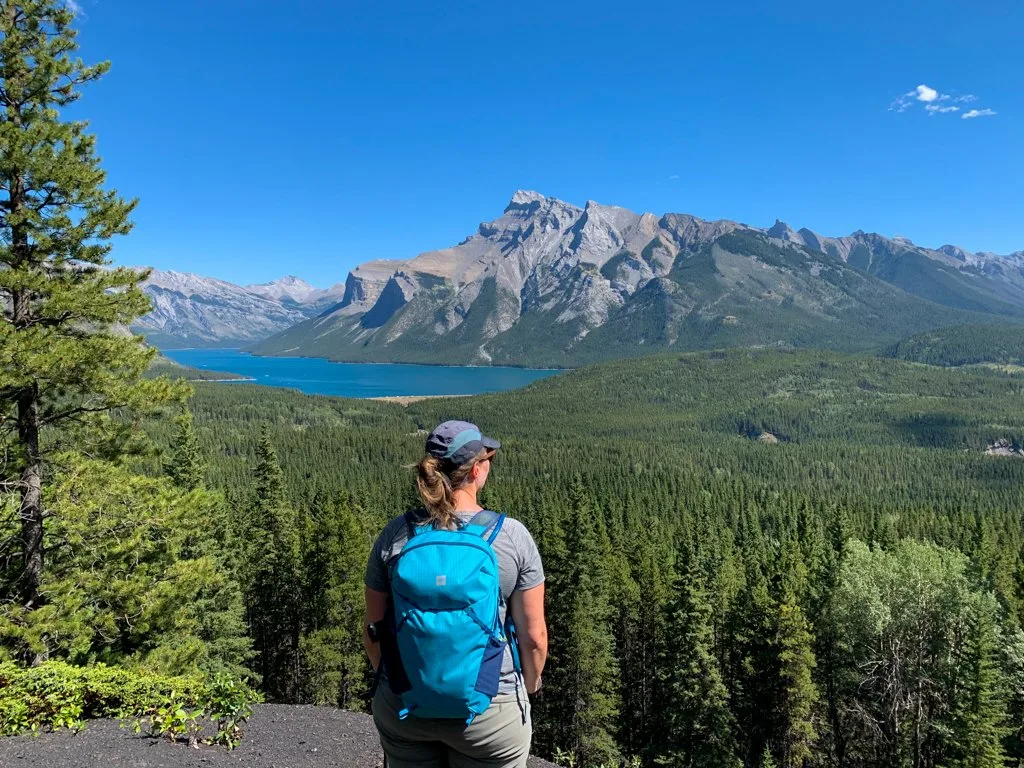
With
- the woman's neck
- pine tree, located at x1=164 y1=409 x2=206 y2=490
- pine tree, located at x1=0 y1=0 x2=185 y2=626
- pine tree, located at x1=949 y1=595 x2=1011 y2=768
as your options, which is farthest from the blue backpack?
pine tree, located at x1=949 y1=595 x2=1011 y2=768

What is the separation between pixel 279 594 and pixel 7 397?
29.0 meters

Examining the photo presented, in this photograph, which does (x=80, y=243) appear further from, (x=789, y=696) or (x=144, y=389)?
(x=789, y=696)

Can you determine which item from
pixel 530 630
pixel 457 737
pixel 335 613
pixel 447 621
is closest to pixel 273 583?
pixel 335 613

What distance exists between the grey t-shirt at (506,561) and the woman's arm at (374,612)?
0.05 metres

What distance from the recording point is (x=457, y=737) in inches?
157

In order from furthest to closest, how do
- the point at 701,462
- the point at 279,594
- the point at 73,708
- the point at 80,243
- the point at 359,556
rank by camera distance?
the point at 701,462, the point at 279,594, the point at 359,556, the point at 80,243, the point at 73,708

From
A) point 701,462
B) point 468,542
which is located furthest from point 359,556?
point 701,462

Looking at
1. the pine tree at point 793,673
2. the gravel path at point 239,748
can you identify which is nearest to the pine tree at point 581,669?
the pine tree at point 793,673

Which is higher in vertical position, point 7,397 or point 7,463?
point 7,397

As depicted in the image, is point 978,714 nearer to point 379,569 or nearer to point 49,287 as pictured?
point 379,569

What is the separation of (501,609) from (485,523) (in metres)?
0.61

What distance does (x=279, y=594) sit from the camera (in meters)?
37.2

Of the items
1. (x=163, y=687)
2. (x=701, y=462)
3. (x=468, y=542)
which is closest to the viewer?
(x=468, y=542)

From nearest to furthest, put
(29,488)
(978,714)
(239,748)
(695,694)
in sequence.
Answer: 1. (239,748)
2. (29,488)
3. (978,714)
4. (695,694)
